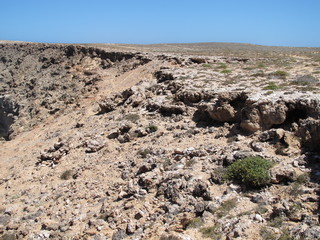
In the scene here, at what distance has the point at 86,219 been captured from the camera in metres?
8.45

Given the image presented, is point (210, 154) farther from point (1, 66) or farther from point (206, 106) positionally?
point (1, 66)

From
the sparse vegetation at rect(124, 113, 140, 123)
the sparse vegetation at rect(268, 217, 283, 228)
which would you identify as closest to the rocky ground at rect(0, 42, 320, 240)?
the sparse vegetation at rect(268, 217, 283, 228)

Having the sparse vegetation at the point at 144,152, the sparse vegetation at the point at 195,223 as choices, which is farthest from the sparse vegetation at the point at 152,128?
the sparse vegetation at the point at 195,223

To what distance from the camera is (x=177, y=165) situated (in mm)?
9703

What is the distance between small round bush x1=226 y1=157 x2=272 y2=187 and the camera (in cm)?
760

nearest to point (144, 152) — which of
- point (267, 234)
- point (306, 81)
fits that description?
point (267, 234)

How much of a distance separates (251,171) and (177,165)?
2609 mm

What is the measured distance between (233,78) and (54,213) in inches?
468

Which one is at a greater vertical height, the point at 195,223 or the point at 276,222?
the point at 276,222

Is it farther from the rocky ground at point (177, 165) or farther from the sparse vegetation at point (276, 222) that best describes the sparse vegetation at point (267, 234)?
the sparse vegetation at point (276, 222)

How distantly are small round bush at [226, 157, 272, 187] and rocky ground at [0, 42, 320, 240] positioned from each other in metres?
0.11

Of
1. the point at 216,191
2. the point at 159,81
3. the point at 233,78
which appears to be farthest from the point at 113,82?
the point at 216,191

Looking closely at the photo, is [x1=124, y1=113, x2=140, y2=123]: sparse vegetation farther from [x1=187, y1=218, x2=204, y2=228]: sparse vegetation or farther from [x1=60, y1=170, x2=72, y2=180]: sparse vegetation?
[x1=187, y1=218, x2=204, y2=228]: sparse vegetation

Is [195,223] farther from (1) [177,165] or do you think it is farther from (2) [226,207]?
(1) [177,165]
